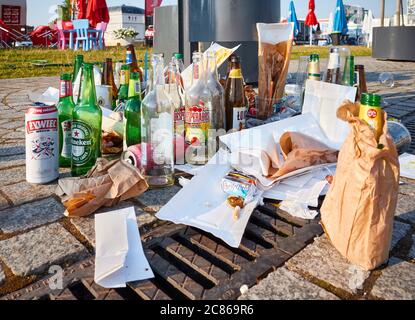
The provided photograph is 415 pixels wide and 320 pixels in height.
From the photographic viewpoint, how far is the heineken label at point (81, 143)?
1.56 m

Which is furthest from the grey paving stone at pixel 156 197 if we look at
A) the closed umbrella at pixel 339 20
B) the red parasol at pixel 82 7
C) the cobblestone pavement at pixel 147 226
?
the closed umbrella at pixel 339 20

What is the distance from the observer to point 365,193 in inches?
37.7

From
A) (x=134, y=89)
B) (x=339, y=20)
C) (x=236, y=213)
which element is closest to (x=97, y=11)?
(x=134, y=89)

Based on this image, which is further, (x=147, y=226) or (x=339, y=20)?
(x=339, y=20)

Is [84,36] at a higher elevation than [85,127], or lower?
higher

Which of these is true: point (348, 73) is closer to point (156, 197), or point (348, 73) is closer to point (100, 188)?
point (156, 197)

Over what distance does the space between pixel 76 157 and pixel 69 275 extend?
28.3 inches

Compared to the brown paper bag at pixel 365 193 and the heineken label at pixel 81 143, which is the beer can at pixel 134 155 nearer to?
Result: the heineken label at pixel 81 143

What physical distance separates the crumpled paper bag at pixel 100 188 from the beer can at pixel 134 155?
0.61ft

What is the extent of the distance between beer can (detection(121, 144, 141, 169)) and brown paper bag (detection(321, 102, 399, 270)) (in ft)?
2.96

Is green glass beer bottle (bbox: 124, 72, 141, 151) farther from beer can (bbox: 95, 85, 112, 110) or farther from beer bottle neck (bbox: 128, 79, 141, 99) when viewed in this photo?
beer can (bbox: 95, 85, 112, 110)

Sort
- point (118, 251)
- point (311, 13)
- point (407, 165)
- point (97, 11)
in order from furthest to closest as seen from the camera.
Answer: point (311, 13) → point (97, 11) → point (407, 165) → point (118, 251)

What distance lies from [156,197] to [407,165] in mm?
1278
